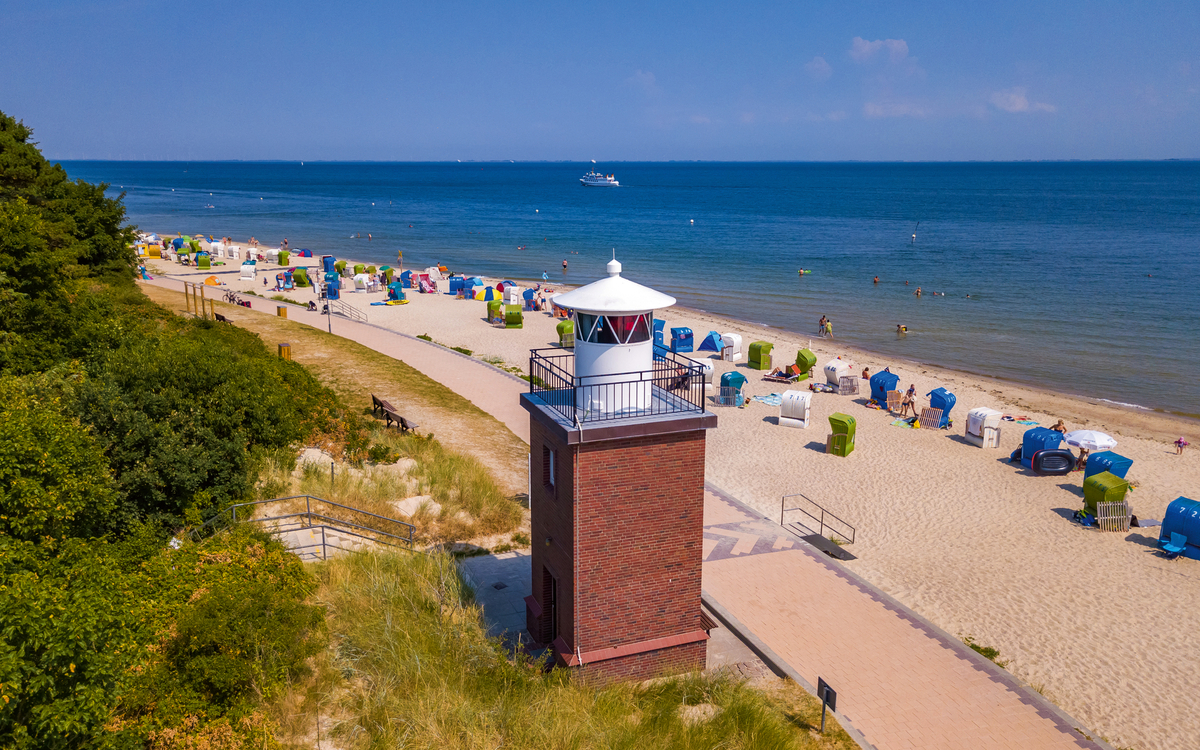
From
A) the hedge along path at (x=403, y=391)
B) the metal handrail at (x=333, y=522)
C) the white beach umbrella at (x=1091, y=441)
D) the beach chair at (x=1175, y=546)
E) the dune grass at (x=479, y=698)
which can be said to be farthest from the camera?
the white beach umbrella at (x=1091, y=441)

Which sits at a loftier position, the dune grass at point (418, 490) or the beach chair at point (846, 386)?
the dune grass at point (418, 490)

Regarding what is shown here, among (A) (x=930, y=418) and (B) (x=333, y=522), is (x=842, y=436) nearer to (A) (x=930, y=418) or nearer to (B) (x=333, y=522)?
(A) (x=930, y=418)

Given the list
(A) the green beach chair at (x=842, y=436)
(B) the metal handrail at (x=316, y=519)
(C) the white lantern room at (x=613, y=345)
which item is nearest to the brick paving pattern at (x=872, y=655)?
Answer: (C) the white lantern room at (x=613, y=345)

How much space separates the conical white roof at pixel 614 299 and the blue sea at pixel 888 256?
31871 millimetres

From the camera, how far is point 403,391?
26516 millimetres

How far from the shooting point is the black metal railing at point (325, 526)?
47.0 feet

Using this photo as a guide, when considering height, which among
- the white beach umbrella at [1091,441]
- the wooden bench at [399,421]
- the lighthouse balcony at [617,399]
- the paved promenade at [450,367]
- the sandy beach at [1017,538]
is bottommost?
the sandy beach at [1017,538]

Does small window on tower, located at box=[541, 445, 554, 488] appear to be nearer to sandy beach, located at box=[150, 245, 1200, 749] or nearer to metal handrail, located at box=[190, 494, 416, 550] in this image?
metal handrail, located at box=[190, 494, 416, 550]

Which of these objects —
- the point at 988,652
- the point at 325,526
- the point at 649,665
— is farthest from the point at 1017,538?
the point at 325,526

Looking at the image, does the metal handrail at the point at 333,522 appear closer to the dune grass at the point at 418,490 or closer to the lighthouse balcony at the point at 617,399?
the dune grass at the point at 418,490

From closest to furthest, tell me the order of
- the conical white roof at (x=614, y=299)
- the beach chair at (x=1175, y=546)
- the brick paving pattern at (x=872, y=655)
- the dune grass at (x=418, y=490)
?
the conical white roof at (x=614, y=299) → the brick paving pattern at (x=872, y=655) → the dune grass at (x=418, y=490) → the beach chair at (x=1175, y=546)

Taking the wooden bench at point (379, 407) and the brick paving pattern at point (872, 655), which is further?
the wooden bench at point (379, 407)

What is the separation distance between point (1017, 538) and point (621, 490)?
13775 millimetres

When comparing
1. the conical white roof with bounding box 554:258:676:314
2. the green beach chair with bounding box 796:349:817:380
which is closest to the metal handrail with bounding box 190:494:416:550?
the conical white roof with bounding box 554:258:676:314
